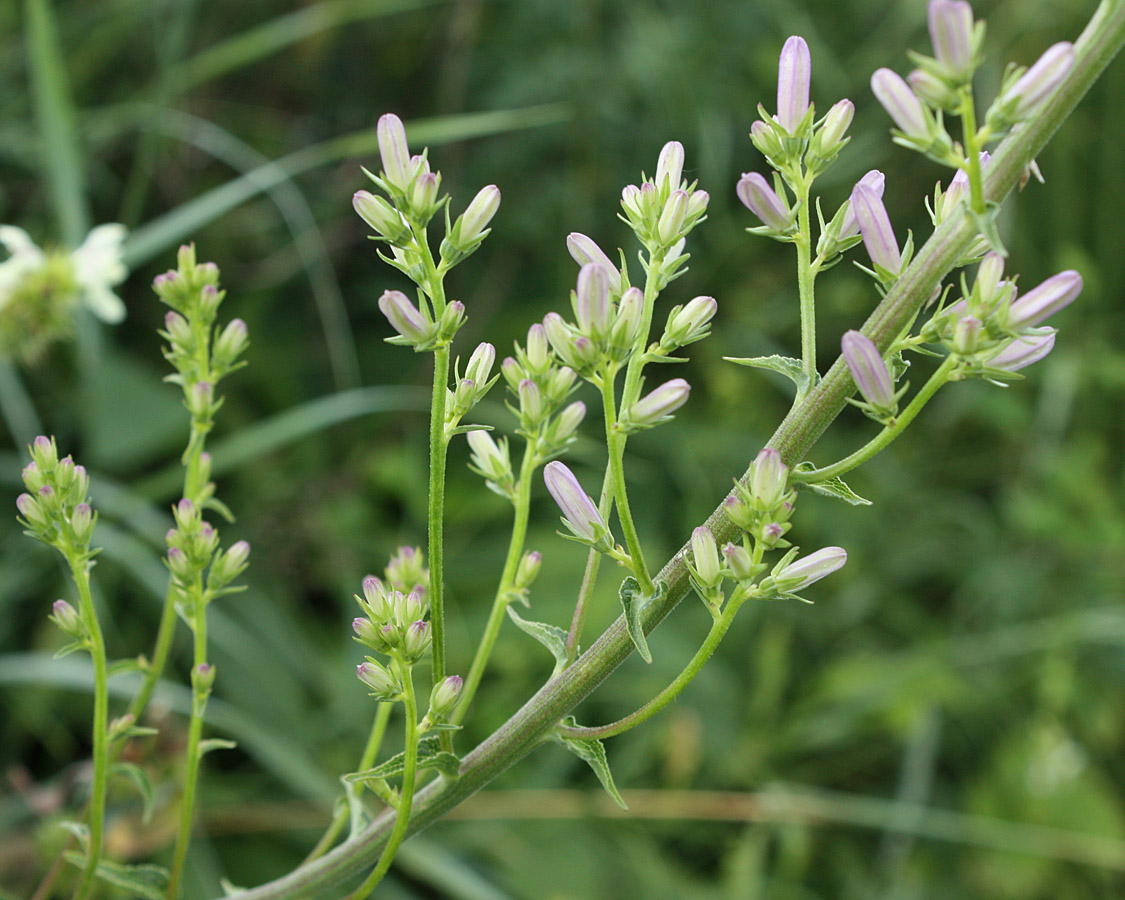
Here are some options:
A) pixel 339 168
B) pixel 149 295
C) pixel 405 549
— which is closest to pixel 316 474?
pixel 149 295

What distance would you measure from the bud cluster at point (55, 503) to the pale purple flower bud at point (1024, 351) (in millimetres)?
677

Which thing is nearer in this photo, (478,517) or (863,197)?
(863,197)

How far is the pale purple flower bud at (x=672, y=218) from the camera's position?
0.71m

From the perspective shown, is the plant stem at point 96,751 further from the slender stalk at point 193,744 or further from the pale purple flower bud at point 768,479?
the pale purple flower bud at point 768,479

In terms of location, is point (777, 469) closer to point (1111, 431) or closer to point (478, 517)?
point (478, 517)

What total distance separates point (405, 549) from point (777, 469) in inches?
16.0

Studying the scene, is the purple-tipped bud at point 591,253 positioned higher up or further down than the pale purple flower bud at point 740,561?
higher up

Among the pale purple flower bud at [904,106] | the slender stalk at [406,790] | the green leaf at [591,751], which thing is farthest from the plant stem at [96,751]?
the pale purple flower bud at [904,106]

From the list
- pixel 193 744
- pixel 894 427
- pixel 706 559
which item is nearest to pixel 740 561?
pixel 706 559

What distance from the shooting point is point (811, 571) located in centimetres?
70

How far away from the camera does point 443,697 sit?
2.34 feet

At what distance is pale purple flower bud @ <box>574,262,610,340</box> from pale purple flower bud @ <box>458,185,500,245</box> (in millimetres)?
95

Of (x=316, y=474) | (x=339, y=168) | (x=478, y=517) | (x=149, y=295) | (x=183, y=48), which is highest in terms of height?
(x=183, y=48)

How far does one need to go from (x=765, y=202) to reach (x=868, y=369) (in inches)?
6.2
